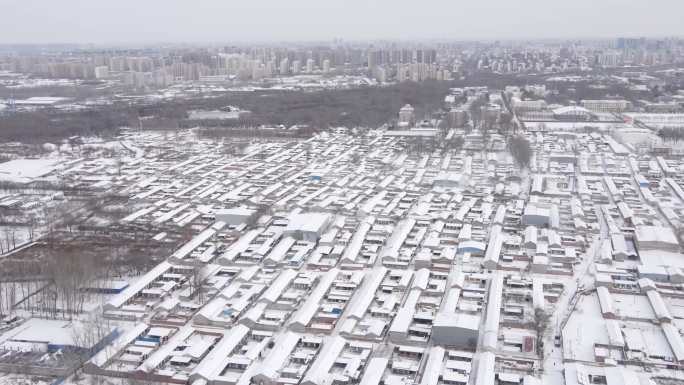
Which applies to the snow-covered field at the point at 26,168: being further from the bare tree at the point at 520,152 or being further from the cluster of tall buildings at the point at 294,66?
the cluster of tall buildings at the point at 294,66

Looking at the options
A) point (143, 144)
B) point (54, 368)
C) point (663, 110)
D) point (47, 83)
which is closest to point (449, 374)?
A: point (54, 368)

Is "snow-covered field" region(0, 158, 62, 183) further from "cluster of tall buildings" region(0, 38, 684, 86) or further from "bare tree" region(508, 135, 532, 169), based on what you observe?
"cluster of tall buildings" region(0, 38, 684, 86)

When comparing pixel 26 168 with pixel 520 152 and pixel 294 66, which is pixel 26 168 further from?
pixel 294 66

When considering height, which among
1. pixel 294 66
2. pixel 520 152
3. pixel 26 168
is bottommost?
pixel 26 168

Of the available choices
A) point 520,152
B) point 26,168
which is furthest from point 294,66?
point 520,152

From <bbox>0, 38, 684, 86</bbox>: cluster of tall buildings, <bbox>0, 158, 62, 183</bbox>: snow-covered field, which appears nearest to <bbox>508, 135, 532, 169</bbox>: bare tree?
<bbox>0, 158, 62, 183</bbox>: snow-covered field

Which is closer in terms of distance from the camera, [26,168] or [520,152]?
[520,152]

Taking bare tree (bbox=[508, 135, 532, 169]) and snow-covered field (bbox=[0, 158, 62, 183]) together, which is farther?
bare tree (bbox=[508, 135, 532, 169])

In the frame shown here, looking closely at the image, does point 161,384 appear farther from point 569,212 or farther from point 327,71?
point 327,71

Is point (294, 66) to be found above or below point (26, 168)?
above

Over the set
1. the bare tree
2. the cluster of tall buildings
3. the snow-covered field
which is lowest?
the snow-covered field

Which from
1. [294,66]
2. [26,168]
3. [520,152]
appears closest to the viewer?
[520,152]
